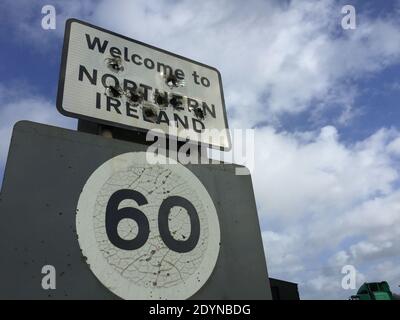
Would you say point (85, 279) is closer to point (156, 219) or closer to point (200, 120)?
point (156, 219)

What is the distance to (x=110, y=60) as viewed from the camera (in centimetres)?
348

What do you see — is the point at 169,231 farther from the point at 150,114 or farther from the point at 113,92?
the point at 113,92

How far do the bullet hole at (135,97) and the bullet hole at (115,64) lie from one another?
9.5 inches

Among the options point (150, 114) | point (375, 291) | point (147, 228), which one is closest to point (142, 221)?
point (147, 228)

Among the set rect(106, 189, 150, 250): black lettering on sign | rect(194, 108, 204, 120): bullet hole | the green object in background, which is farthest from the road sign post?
the green object in background

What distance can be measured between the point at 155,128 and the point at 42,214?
1325 mm

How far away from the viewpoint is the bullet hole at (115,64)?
3.46 m

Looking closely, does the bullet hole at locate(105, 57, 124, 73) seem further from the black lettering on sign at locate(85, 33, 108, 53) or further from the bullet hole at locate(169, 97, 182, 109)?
the bullet hole at locate(169, 97, 182, 109)

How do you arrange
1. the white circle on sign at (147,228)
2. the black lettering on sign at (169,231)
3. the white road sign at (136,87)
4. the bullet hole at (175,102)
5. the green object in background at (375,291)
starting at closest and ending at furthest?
the white circle on sign at (147,228) < the black lettering on sign at (169,231) < the white road sign at (136,87) < the bullet hole at (175,102) < the green object in background at (375,291)

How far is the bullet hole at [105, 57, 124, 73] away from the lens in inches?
136

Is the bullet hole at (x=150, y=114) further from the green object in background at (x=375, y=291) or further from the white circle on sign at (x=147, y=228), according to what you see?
the green object in background at (x=375, y=291)

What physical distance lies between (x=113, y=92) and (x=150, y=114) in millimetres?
379

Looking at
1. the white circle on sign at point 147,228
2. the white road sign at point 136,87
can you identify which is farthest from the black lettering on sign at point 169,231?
the white road sign at point 136,87
